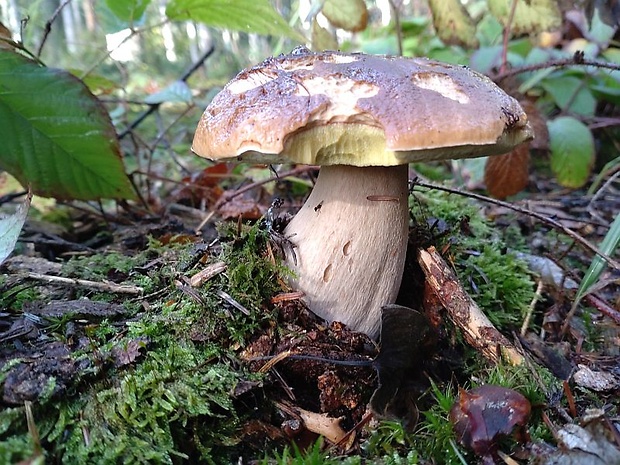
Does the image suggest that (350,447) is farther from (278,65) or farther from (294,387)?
(278,65)

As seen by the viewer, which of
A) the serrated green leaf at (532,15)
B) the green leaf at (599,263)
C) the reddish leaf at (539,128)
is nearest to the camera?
the green leaf at (599,263)

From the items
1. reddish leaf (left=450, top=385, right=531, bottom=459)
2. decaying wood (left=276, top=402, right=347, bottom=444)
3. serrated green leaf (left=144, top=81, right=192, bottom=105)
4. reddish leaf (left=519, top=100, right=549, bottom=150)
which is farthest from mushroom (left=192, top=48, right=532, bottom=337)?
reddish leaf (left=519, top=100, right=549, bottom=150)

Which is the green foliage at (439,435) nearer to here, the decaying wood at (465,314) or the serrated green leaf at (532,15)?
the decaying wood at (465,314)

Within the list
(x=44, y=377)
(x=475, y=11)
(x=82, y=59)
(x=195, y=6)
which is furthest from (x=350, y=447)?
(x=82, y=59)

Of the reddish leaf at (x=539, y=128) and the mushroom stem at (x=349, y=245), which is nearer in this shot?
the mushroom stem at (x=349, y=245)

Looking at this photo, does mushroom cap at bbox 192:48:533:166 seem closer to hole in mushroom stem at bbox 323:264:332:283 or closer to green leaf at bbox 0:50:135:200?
hole in mushroom stem at bbox 323:264:332:283

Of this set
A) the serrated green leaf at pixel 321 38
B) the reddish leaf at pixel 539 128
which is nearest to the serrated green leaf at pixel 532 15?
the reddish leaf at pixel 539 128
